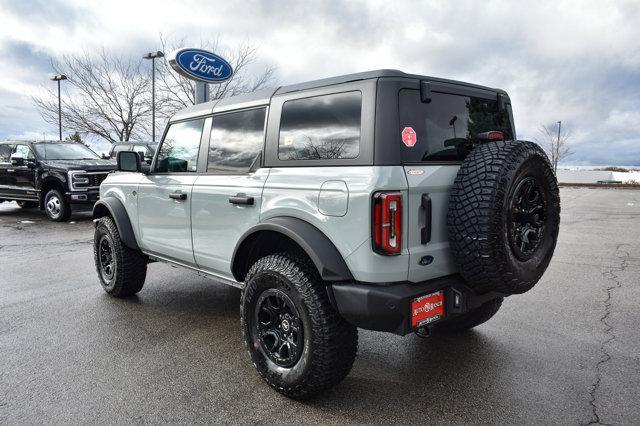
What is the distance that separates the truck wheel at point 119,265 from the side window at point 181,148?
1002mm

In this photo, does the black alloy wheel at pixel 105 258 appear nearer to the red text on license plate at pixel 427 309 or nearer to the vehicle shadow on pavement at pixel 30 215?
the red text on license plate at pixel 427 309

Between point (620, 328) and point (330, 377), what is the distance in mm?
2970

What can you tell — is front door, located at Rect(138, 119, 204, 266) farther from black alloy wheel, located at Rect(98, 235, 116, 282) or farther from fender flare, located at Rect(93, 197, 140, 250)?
black alloy wheel, located at Rect(98, 235, 116, 282)

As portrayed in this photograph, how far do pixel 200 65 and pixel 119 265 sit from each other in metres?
6.81

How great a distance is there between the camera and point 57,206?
11555 millimetres

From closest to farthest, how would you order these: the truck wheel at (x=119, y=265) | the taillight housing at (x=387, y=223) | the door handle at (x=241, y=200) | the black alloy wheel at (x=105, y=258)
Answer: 1. the taillight housing at (x=387, y=223)
2. the door handle at (x=241, y=200)
3. the truck wheel at (x=119, y=265)
4. the black alloy wheel at (x=105, y=258)

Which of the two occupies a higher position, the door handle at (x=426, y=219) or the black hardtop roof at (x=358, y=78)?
the black hardtop roof at (x=358, y=78)

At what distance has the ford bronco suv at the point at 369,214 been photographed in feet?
8.54

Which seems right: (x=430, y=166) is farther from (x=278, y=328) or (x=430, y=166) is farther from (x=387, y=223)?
(x=278, y=328)

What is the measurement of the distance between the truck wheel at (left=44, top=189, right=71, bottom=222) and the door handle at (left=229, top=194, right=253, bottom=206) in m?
9.62

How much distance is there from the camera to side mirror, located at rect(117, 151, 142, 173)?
14.9 feet

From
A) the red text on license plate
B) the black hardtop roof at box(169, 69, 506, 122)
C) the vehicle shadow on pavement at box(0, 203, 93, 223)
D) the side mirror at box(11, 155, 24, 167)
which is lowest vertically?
the vehicle shadow on pavement at box(0, 203, 93, 223)

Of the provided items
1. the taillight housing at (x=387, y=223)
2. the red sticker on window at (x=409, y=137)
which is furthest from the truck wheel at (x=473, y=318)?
the red sticker on window at (x=409, y=137)

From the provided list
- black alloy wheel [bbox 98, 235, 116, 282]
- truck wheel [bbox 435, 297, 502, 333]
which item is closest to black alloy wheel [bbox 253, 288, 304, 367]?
truck wheel [bbox 435, 297, 502, 333]
